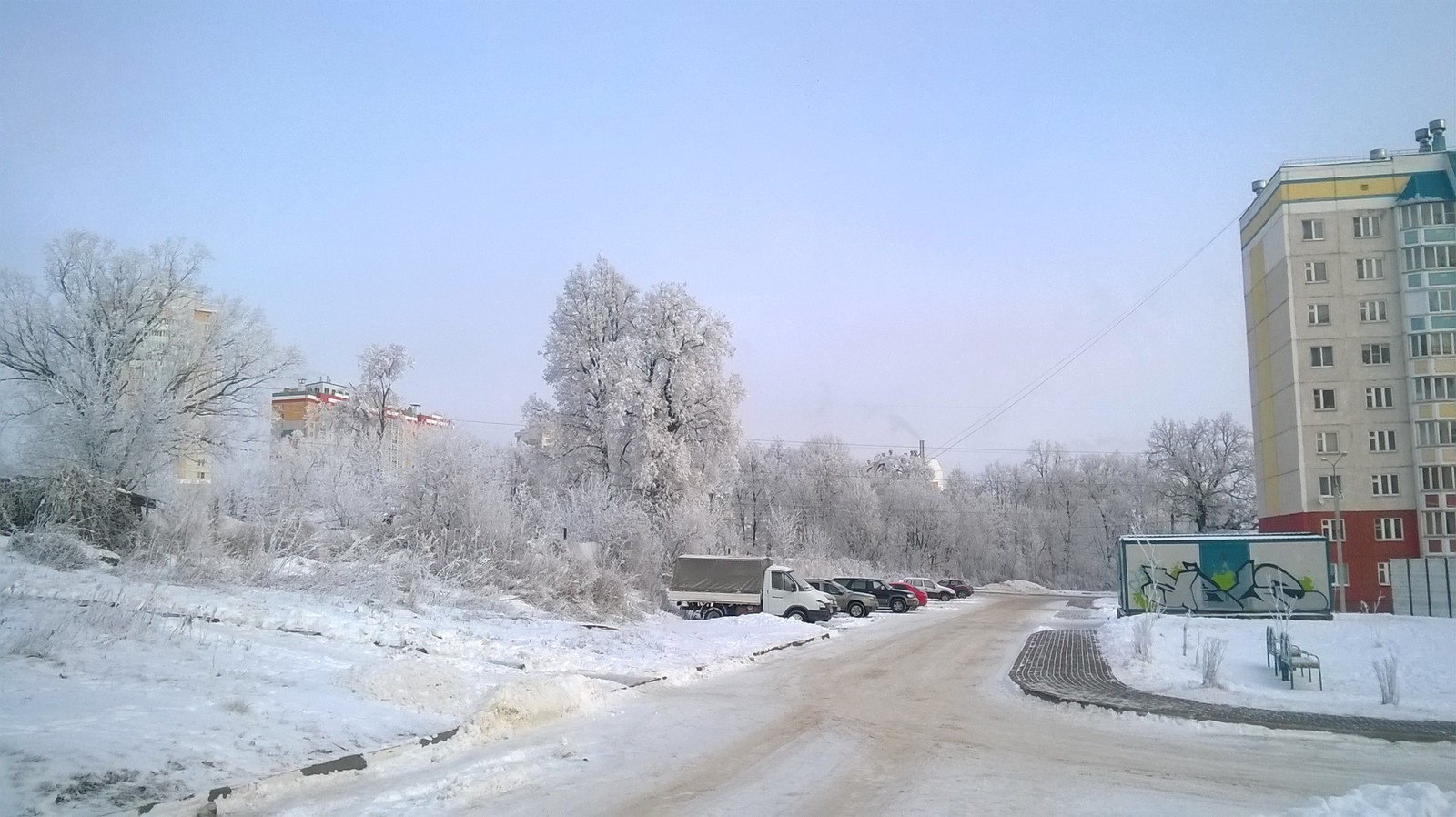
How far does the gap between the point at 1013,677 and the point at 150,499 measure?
20.8 meters

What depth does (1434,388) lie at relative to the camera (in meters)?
53.2

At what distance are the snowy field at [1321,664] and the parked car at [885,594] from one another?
17.6 meters

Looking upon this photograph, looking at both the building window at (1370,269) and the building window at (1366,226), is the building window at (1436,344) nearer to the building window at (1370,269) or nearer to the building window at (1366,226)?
the building window at (1370,269)

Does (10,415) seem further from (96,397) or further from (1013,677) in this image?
(1013,677)

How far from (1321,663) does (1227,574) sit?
39.8 feet

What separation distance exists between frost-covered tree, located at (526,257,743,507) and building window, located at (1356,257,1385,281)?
3900cm

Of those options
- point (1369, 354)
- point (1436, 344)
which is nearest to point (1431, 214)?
point (1436, 344)

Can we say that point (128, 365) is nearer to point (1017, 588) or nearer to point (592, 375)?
point (592, 375)

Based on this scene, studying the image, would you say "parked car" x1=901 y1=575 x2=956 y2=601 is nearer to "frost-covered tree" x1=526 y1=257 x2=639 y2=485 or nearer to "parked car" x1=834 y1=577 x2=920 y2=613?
"parked car" x1=834 y1=577 x2=920 y2=613

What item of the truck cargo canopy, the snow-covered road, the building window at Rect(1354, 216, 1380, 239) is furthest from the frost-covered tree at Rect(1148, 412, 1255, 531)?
the snow-covered road

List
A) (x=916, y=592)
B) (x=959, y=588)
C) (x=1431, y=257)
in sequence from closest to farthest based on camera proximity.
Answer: (x=916, y=592), (x=1431, y=257), (x=959, y=588)

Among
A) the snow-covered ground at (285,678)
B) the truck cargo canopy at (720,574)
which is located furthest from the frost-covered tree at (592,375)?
the snow-covered ground at (285,678)

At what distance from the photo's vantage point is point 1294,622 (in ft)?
88.3

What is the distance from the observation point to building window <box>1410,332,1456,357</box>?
5341cm
